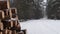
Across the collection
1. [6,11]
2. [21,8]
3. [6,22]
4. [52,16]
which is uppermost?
[6,11]

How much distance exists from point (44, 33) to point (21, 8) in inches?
161

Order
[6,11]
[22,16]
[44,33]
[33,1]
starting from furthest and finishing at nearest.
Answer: [33,1]
[22,16]
[44,33]
[6,11]

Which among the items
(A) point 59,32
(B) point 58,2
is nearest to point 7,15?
(A) point 59,32

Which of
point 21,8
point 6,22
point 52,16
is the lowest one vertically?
point 52,16

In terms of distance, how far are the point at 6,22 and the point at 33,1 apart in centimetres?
680

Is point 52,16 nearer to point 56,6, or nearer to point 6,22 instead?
point 56,6

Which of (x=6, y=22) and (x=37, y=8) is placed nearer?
(x=6, y=22)

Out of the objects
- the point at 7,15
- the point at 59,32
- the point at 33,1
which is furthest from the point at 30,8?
the point at 7,15

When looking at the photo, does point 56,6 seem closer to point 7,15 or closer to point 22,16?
point 22,16

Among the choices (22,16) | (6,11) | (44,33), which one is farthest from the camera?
(22,16)

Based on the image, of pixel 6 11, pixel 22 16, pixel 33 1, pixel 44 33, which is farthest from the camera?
pixel 33 1

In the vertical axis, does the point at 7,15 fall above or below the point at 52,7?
above

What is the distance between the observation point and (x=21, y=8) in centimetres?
821

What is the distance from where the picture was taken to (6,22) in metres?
2.13
